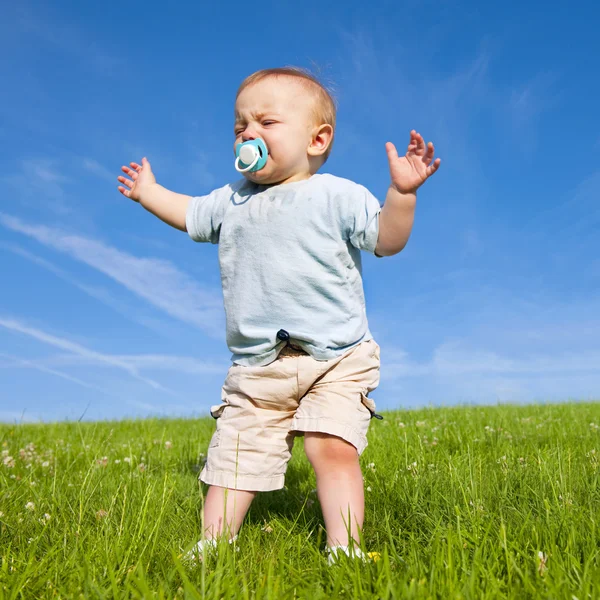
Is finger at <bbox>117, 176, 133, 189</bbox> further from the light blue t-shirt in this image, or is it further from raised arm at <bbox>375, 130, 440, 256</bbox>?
raised arm at <bbox>375, 130, 440, 256</bbox>

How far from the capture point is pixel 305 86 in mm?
4395

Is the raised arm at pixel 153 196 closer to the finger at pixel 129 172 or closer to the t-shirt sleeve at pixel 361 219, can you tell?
the finger at pixel 129 172

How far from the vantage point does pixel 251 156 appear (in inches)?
162

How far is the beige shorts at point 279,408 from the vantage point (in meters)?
4.02

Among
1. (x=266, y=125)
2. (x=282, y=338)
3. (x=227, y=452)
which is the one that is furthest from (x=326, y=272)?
(x=227, y=452)

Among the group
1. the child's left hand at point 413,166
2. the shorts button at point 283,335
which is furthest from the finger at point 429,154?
the shorts button at point 283,335

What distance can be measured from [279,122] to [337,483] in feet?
7.76

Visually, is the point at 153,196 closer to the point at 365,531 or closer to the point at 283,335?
the point at 283,335

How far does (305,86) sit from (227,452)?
2539 millimetres

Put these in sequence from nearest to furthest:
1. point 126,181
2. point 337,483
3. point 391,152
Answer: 1. point 337,483
2. point 391,152
3. point 126,181

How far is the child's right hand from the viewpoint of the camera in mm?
5066

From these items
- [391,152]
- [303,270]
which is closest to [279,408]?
[303,270]

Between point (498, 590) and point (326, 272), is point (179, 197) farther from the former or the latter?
point (498, 590)

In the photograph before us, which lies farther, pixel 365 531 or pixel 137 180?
pixel 137 180
